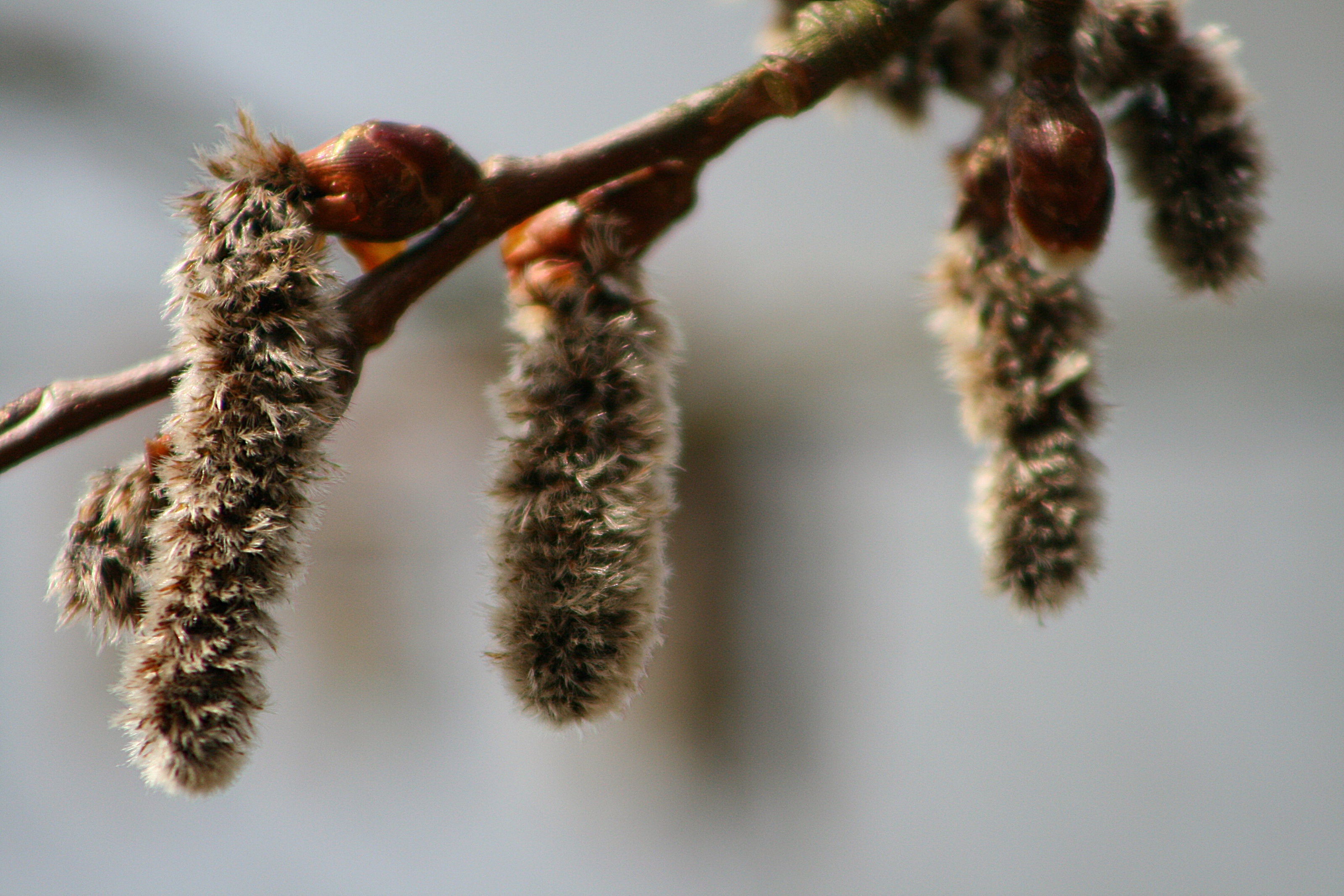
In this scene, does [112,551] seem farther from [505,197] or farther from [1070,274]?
[1070,274]

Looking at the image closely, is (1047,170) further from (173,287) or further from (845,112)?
(173,287)

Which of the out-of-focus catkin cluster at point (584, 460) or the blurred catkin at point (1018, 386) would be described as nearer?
the out-of-focus catkin cluster at point (584, 460)

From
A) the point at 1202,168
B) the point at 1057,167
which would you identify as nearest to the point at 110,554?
the point at 1057,167

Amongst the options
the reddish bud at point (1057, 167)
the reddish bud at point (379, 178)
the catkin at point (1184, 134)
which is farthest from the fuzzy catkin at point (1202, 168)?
the reddish bud at point (379, 178)

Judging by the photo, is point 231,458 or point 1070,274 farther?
point 1070,274

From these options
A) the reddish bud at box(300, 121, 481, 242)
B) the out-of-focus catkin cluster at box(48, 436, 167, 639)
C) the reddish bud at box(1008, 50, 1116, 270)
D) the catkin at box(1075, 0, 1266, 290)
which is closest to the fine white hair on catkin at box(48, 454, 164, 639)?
the out-of-focus catkin cluster at box(48, 436, 167, 639)

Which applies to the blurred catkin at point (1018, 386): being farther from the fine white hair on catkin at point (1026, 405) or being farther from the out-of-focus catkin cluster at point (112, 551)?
the out-of-focus catkin cluster at point (112, 551)

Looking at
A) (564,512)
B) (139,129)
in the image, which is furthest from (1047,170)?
(139,129)
